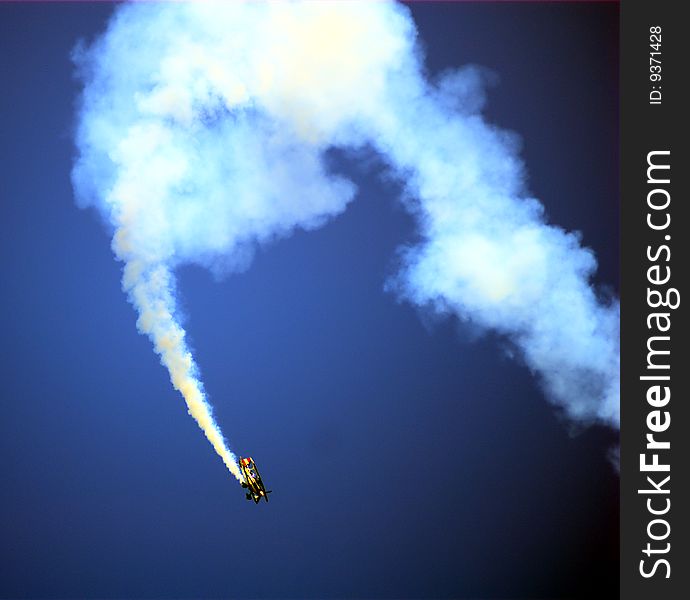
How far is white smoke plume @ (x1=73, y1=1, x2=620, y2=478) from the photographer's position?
6.57 meters

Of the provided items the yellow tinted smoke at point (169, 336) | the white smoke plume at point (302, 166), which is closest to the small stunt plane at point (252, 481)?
the yellow tinted smoke at point (169, 336)

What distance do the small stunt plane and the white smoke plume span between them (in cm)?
26

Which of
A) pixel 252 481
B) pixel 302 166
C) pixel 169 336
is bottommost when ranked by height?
pixel 252 481

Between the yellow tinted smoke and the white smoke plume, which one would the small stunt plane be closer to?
the yellow tinted smoke

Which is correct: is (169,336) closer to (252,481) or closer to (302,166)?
(252,481)

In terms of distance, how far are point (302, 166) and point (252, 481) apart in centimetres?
270

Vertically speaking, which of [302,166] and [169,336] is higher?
[302,166]

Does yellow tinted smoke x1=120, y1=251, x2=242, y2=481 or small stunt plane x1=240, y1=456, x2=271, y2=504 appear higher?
yellow tinted smoke x1=120, y1=251, x2=242, y2=481

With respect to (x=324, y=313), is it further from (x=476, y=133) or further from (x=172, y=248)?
(x=476, y=133)

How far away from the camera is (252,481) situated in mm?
6629

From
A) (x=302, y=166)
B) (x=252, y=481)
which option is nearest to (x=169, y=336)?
(x=252, y=481)

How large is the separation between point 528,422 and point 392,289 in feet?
5.42

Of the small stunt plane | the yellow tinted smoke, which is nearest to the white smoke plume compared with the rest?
the yellow tinted smoke

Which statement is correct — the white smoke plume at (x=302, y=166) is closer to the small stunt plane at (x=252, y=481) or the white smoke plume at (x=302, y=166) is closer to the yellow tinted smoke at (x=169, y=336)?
the yellow tinted smoke at (x=169, y=336)
